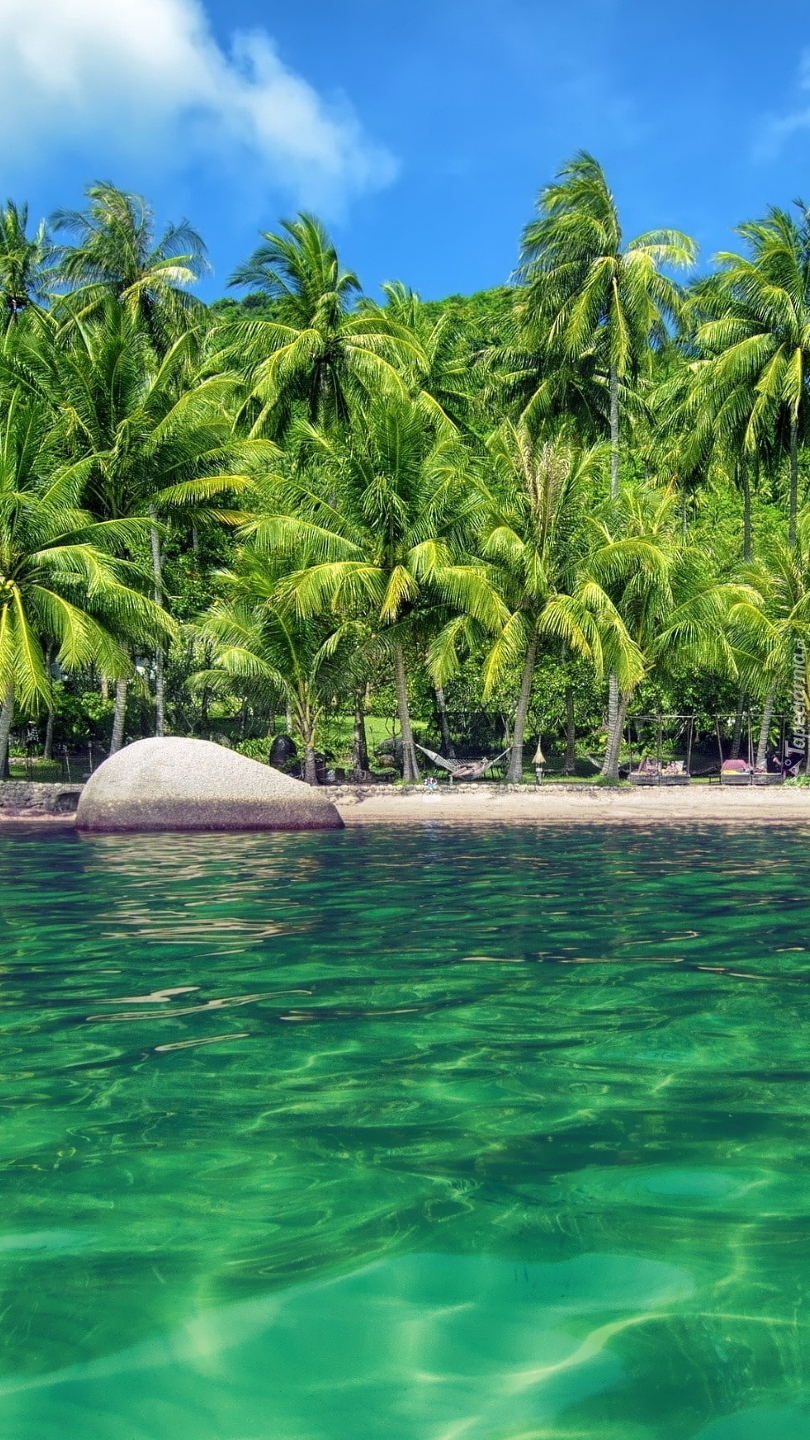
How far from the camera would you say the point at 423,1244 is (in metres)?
2.86

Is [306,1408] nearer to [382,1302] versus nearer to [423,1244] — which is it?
[382,1302]

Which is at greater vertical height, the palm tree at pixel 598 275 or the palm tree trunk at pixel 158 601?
the palm tree at pixel 598 275

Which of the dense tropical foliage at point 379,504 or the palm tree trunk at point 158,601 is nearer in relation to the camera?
the dense tropical foliage at point 379,504

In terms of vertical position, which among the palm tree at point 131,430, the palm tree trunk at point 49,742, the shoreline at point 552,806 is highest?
the palm tree at point 131,430

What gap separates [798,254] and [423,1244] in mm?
32137

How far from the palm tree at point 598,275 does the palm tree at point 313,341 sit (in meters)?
4.08

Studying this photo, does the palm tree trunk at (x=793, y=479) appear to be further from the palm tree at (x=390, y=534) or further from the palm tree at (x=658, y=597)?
the palm tree at (x=390, y=534)

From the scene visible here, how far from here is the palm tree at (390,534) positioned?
2308cm

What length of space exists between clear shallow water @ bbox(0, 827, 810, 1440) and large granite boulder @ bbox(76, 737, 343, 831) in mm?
8814

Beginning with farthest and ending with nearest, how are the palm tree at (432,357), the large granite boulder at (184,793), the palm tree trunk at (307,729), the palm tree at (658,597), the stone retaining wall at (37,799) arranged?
the palm tree at (432,357), the palm tree at (658,597), the palm tree trunk at (307,729), the stone retaining wall at (37,799), the large granite boulder at (184,793)

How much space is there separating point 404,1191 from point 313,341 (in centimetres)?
2780

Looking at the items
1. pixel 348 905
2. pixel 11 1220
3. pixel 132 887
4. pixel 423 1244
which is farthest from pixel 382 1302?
pixel 132 887

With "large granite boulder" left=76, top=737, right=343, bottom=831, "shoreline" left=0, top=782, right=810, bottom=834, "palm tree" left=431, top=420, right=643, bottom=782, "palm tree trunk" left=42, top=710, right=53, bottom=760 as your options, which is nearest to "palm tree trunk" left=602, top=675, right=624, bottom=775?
"palm tree" left=431, top=420, right=643, bottom=782

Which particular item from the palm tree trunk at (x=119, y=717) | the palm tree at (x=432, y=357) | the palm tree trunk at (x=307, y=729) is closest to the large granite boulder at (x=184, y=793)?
the palm tree trunk at (x=307, y=729)
